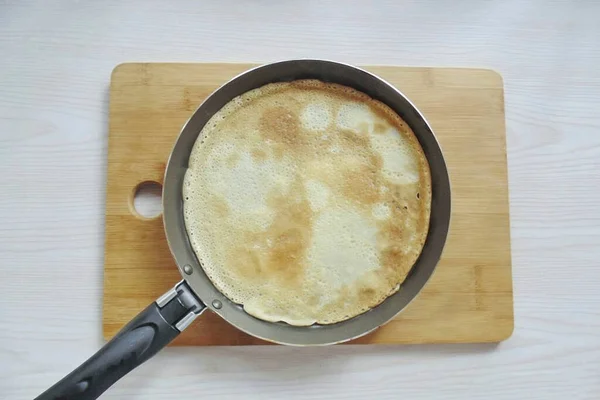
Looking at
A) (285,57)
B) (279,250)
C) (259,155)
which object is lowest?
(279,250)

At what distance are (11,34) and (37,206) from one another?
34 cm

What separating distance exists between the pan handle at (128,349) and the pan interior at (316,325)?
8 centimetres

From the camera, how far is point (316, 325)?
0.94 m

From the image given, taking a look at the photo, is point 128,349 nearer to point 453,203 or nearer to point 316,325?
point 316,325

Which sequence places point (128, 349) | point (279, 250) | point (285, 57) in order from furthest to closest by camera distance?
point (285, 57), point (279, 250), point (128, 349)

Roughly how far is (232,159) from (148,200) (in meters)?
0.18

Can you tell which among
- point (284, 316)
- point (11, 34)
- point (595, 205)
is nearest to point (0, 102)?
point (11, 34)

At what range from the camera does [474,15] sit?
3.56ft

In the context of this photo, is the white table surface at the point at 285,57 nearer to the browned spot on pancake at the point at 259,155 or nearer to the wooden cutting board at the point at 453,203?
the wooden cutting board at the point at 453,203

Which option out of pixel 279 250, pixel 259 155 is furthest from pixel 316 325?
pixel 259 155

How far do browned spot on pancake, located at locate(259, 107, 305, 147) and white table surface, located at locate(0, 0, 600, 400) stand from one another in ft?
0.52

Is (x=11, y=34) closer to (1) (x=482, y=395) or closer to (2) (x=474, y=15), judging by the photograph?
(2) (x=474, y=15)

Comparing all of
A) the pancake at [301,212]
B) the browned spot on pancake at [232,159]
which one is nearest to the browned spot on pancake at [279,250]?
the pancake at [301,212]

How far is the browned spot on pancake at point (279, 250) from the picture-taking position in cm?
94
